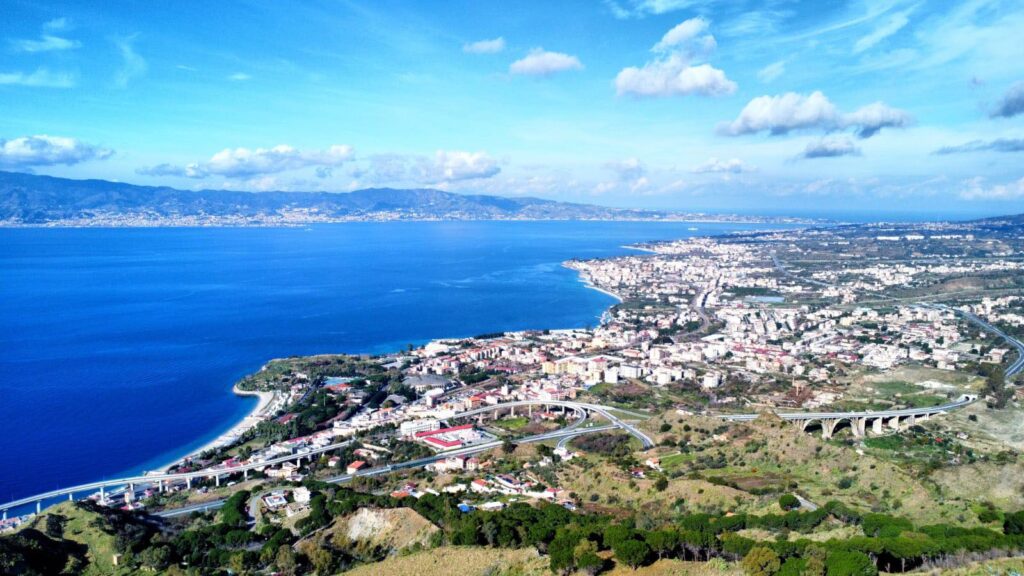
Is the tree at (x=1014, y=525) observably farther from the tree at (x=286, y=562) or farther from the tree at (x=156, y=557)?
the tree at (x=156, y=557)

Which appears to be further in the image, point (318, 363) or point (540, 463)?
point (318, 363)

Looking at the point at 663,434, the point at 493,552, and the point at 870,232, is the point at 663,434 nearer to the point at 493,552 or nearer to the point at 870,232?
the point at 493,552

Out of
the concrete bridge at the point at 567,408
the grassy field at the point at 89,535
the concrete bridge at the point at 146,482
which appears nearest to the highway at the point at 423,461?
the concrete bridge at the point at 567,408

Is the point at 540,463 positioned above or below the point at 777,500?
below

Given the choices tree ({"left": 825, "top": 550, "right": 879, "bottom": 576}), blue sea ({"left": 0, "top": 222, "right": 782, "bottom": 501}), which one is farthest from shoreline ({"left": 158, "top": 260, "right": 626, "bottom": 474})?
tree ({"left": 825, "top": 550, "right": 879, "bottom": 576})

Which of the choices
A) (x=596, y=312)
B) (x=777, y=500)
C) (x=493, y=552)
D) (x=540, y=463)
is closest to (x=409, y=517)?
(x=493, y=552)

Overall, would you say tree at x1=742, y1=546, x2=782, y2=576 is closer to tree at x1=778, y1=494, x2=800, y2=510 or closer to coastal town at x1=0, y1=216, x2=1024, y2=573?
tree at x1=778, y1=494, x2=800, y2=510

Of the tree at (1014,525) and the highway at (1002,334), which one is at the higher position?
the tree at (1014,525)
